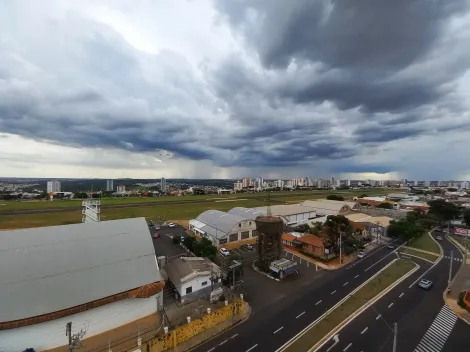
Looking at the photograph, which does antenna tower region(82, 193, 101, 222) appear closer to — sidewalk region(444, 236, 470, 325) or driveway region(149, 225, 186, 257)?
driveway region(149, 225, 186, 257)

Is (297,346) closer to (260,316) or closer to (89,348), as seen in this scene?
(260,316)

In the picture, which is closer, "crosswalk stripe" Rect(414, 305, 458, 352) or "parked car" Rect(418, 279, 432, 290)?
"crosswalk stripe" Rect(414, 305, 458, 352)

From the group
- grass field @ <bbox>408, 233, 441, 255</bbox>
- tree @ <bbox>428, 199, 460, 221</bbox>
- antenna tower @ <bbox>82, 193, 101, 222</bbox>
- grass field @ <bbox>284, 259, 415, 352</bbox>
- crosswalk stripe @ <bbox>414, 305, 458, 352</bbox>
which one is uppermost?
antenna tower @ <bbox>82, 193, 101, 222</bbox>

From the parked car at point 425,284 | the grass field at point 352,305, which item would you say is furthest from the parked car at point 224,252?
the parked car at point 425,284

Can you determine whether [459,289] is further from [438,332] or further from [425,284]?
[438,332]

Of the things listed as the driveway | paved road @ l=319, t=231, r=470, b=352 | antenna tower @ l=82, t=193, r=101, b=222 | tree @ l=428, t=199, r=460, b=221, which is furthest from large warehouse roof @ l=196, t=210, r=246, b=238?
tree @ l=428, t=199, r=460, b=221

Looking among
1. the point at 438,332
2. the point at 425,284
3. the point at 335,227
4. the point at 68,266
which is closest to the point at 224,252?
the point at 335,227
